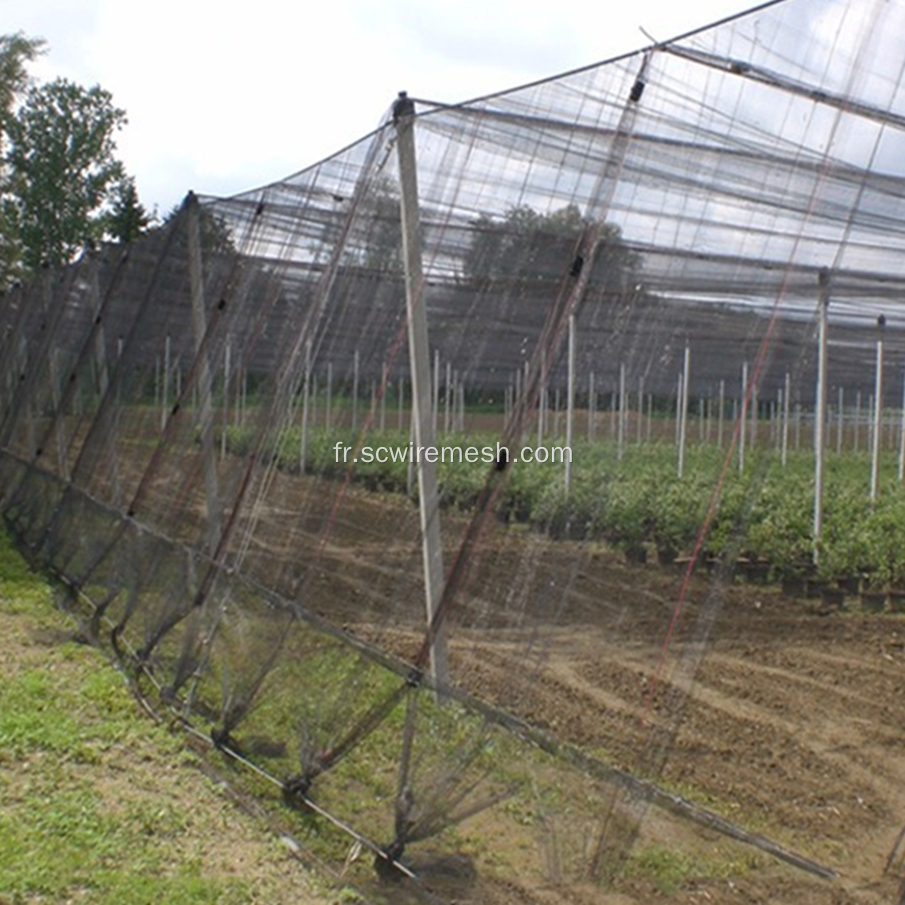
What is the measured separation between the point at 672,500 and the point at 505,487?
3746 mm

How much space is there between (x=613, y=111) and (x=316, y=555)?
2.09 m

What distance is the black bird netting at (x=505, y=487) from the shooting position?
3352mm

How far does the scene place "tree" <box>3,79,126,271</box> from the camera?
45688 mm

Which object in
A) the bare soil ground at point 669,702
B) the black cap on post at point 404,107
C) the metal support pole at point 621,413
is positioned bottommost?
the bare soil ground at point 669,702

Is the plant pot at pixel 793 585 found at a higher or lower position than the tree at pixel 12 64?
lower

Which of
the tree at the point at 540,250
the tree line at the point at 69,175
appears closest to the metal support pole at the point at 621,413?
the tree at the point at 540,250

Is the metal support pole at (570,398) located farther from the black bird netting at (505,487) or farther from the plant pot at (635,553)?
the plant pot at (635,553)

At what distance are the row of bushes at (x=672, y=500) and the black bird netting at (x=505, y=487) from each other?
1.0 inches

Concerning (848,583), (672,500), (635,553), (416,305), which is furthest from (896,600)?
(416,305)

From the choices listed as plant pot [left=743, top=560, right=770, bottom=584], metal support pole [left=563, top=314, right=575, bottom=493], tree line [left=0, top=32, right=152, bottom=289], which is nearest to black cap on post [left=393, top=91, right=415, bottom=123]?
metal support pole [left=563, top=314, right=575, bottom=493]

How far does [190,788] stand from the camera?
462cm

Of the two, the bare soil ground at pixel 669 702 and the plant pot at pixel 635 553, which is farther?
the plant pot at pixel 635 553

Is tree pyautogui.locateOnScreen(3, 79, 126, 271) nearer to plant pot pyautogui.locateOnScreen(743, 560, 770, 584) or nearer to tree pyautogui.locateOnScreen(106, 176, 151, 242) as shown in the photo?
tree pyautogui.locateOnScreen(106, 176, 151, 242)

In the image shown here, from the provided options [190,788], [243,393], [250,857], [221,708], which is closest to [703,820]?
[250,857]
